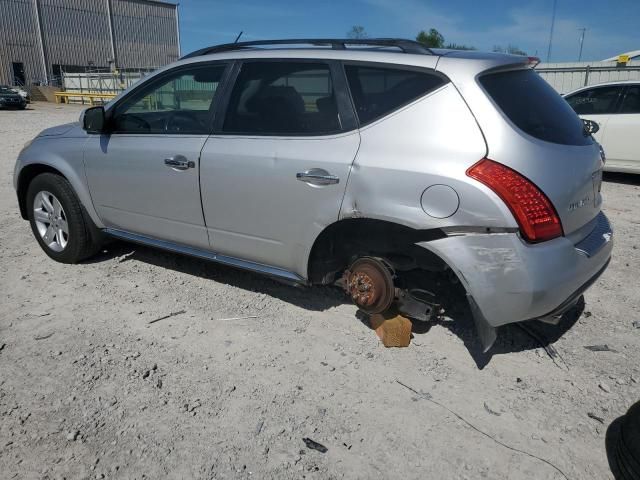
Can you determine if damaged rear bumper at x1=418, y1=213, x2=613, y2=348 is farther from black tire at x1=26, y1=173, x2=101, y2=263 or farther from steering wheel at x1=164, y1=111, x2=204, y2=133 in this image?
black tire at x1=26, y1=173, x2=101, y2=263

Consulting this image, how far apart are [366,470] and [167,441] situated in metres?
0.97

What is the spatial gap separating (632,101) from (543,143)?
7322mm

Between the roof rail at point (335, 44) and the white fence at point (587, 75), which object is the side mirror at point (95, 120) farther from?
the white fence at point (587, 75)

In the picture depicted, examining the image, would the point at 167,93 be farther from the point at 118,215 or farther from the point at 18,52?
the point at 18,52

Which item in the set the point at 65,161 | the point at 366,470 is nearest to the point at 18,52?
the point at 65,161

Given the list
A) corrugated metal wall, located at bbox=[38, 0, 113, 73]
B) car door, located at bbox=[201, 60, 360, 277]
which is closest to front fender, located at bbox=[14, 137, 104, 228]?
car door, located at bbox=[201, 60, 360, 277]

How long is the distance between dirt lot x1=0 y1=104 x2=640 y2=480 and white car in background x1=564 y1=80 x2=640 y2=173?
5.24 meters

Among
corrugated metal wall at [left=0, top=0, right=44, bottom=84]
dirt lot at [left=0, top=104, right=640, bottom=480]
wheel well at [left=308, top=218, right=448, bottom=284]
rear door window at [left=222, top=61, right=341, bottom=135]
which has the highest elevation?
corrugated metal wall at [left=0, top=0, right=44, bottom=84]

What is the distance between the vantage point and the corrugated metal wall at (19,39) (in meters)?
47.8

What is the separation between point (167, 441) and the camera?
253 cm

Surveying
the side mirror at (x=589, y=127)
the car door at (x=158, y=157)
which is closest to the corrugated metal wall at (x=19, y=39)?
the car door at (x=158, y=157)

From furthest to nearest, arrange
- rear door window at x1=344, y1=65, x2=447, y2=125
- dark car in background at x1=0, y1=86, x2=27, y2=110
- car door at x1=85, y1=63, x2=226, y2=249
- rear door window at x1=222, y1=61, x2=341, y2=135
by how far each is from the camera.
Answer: dark car in background at x1=0, y1=86, x2=27, y2=110, car door at x1=85, y1=63, x2=226, y2=249, rear door window at x1=222, y1=61, x2=341, y2=135, rear door window at x1=344, y1=65, x2=447, y2=125

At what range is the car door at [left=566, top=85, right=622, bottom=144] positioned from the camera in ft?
29.1

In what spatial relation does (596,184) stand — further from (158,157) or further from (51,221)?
(51,221)
